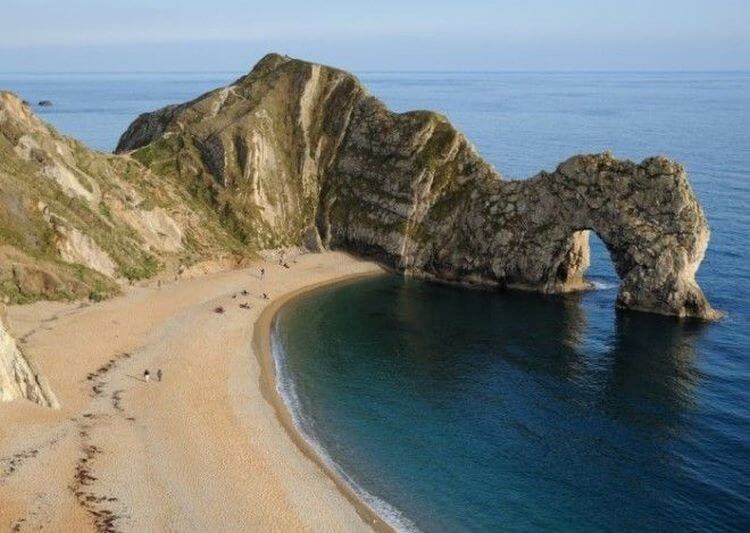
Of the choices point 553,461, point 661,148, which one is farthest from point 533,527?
point 661,148

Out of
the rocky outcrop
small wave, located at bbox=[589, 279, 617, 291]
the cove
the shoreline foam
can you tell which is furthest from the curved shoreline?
small wave, located at bbox=[589, 279, 617, 291]

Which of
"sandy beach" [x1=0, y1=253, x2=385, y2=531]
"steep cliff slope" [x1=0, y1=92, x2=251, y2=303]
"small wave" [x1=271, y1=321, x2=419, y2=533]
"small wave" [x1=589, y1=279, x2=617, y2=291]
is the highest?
"steep cliff slope" [x1=0, y1=92, x2=251, y2=303]

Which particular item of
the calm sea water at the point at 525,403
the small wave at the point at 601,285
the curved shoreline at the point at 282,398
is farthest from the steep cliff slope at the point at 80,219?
the small wave at the point at 601,285

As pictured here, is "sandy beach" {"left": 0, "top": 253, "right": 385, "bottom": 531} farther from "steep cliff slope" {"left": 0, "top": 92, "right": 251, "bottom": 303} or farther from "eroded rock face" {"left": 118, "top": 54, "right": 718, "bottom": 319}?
"eroded rock face" {"left": 118, "top": 54, "right": 718, "bottom": 319}

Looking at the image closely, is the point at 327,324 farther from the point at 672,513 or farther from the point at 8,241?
the point at 672,513

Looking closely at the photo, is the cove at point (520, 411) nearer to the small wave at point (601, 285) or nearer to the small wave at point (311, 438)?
the small wave at point (311, 438)

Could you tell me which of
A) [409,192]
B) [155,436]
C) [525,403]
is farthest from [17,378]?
[409,192]
